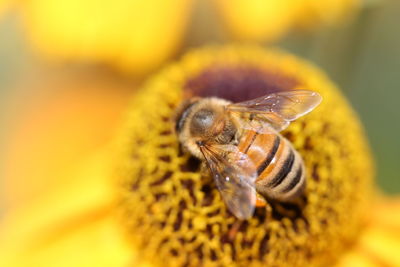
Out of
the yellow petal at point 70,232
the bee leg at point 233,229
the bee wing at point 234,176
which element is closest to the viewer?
the bee wing at point 234,176

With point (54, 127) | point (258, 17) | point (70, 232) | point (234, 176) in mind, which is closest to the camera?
point (234, 176)

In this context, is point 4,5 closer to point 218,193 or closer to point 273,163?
point 218,193

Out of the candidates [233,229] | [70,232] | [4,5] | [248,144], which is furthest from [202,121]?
[4,5]

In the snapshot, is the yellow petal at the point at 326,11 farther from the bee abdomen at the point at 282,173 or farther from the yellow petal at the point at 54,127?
the bee abdomen at the point at 282,173

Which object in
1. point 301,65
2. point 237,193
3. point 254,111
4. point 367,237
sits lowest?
point 367,237

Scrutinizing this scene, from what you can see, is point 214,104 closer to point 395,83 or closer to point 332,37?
point 332,37

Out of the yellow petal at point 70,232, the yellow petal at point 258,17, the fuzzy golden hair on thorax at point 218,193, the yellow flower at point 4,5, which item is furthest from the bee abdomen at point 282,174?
the yellow flower at point 4,5

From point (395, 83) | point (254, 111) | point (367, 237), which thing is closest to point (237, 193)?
point (254, 111)
